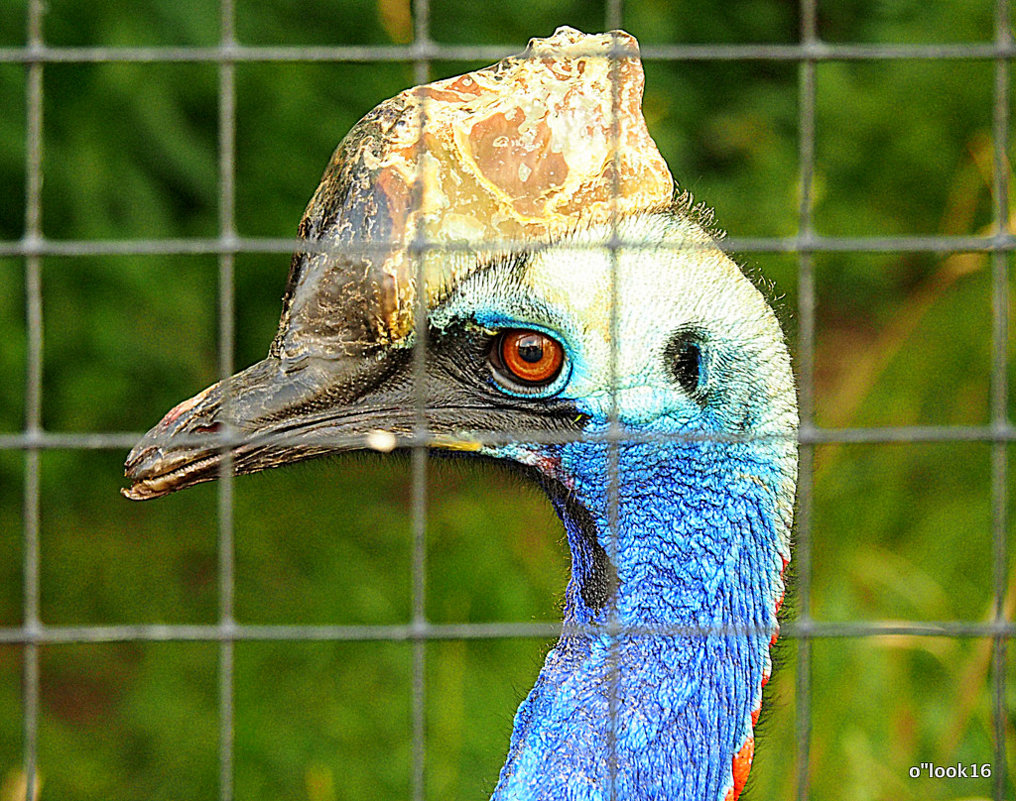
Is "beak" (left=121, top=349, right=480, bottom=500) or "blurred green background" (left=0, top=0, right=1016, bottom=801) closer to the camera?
"beak" (left=121, top=349, right=480, bottom=500)

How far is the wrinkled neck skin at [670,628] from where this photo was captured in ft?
5.02

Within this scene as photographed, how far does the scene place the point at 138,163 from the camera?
312 cm

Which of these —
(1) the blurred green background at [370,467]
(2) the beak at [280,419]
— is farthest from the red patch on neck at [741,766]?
(1) the blurred green background at [370,467]

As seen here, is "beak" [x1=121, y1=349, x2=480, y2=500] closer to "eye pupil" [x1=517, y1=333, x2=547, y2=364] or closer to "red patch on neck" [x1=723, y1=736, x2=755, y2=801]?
"eye pupil" [x1=517, y1=333, x2=547, y2=364]

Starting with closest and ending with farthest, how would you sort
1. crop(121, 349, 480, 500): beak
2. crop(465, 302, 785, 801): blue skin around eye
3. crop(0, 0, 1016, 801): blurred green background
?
crop(121, 349, 480, 500): beak → crop(465, 302, 785, 801): blue skin around eye → crop(0, 0, 1016, 801): blurred green background

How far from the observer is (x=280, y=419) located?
1444 millimetres

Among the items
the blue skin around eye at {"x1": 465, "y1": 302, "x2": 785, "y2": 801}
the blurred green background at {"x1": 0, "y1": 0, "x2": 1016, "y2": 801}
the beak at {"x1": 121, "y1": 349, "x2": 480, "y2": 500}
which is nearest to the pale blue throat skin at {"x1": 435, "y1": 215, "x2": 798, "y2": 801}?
the blue skin around eye at {"x1": 465, "y1": 302, "x2": 785, "y2": 801}

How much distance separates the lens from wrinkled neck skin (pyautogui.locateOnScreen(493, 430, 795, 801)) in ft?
5.02

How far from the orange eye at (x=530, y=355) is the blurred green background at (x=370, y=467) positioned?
1231 mm

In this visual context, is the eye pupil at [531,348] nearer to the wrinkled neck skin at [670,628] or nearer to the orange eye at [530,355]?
the orange eye at [530,355]

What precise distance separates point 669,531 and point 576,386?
0.65ft

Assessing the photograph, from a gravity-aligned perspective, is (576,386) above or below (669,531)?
above

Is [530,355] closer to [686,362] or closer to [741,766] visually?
[686,362]

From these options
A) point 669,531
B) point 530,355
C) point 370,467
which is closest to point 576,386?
point 530,355
